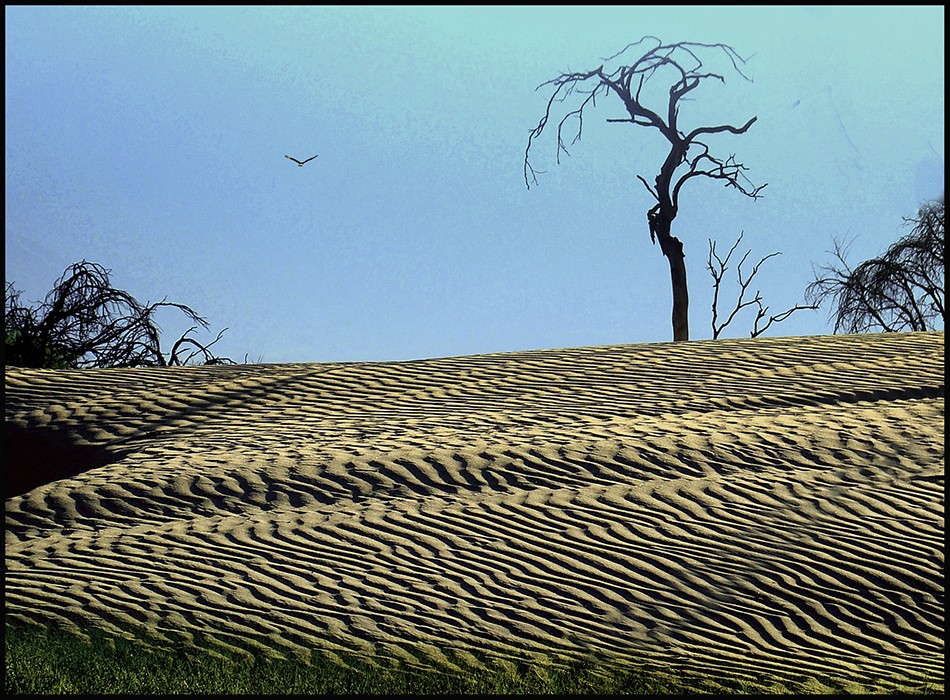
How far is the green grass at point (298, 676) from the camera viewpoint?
544 centimetres

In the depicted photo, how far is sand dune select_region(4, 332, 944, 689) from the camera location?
6.25m

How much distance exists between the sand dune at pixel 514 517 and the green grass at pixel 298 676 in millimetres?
194

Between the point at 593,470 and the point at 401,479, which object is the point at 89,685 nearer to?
the point at 401,479

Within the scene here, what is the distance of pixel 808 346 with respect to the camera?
15227mm

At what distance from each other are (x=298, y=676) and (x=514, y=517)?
2684mm

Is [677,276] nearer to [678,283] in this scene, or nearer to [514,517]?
[678,283]

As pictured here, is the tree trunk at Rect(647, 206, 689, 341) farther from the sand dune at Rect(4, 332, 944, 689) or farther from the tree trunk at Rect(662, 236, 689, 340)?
the sand dune at Rect(4, 332, 944, 689)

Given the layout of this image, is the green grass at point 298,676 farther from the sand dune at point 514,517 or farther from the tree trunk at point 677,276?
the tree trunk at point 677,276

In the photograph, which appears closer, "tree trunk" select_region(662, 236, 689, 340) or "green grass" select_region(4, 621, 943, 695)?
"green grass" select_region(4, 621, 943, 695)

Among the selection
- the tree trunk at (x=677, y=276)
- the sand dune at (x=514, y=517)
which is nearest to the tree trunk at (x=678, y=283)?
the tree trunk at (x=677, y=276)

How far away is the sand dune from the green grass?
0.64 feet

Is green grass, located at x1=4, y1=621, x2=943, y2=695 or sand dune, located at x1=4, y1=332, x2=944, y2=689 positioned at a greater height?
sand dune, located at x1=4, y1=332, x2=944, y2=689

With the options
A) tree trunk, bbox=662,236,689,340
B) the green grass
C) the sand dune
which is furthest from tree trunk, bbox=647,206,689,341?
the green grass

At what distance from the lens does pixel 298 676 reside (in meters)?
5.60
